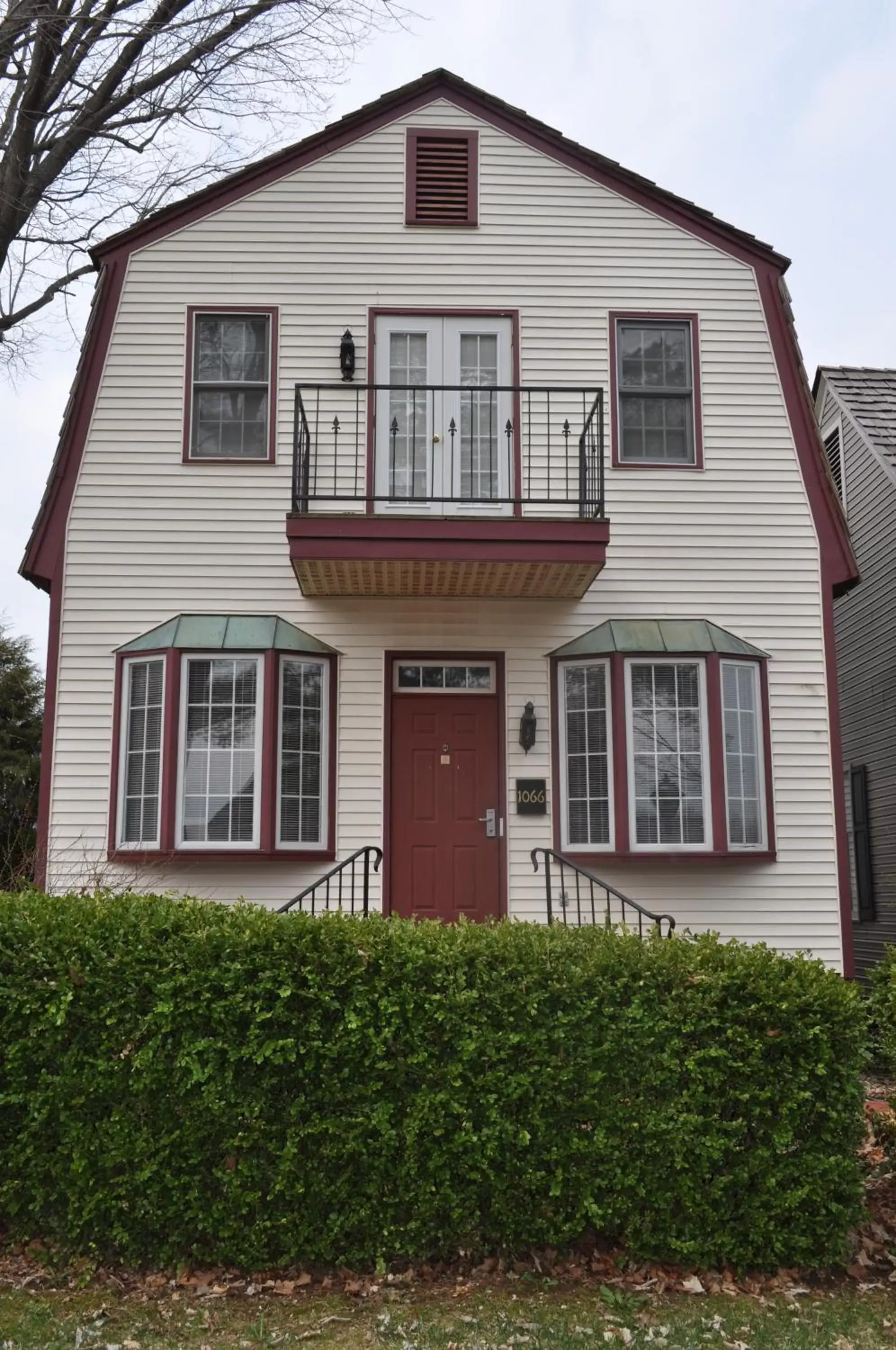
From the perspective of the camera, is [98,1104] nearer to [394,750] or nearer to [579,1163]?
[579,1163]

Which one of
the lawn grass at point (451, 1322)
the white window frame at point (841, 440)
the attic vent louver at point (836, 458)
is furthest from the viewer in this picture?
the attic vent louver at point (836, 458)

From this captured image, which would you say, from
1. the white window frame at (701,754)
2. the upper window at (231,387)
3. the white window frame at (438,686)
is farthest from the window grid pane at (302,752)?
the white window frame at (701,754)

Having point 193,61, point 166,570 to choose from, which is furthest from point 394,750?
point 193,61

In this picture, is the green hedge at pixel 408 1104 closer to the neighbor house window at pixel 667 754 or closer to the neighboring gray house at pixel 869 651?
the neighbor house window at pixel 667 754

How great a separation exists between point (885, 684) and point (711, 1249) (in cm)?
868

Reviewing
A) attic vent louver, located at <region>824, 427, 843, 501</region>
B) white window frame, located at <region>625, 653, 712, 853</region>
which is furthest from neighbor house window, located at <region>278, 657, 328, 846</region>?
attic vent louver, located at <region>824, 427, 843, 501</region>

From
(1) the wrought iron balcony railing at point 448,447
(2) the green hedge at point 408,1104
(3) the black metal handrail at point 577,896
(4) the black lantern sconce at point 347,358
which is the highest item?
(4) the black lantern sconce at point 347,358

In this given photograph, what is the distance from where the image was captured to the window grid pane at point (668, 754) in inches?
369

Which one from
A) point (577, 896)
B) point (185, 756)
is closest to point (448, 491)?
point (185, 756)

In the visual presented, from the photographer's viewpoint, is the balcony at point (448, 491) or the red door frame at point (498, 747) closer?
the balcony at point (448, 491)

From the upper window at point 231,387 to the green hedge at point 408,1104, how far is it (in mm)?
5661

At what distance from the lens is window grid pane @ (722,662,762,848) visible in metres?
9.48

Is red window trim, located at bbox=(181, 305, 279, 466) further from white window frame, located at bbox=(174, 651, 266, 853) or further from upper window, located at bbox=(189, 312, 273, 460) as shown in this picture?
white window frame, located at bbox=(174, 651, 266, 853)

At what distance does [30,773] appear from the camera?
47.6ft
